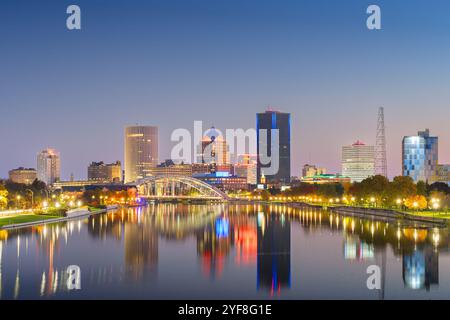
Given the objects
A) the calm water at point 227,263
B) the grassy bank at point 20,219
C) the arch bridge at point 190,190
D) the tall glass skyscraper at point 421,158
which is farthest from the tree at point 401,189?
the tall glass skyscraper at point 421,158

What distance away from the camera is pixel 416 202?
61750 millimetres

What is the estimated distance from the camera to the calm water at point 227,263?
22984 millimetres

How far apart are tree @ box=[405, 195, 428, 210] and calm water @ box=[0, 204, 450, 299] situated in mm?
14878

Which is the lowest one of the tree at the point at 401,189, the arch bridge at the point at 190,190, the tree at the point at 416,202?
the arch bridge at the point at 190,190

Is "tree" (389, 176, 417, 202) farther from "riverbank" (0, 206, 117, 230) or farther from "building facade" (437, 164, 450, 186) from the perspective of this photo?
"building facade" (437, 164, 450, 186)

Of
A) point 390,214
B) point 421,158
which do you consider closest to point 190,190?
point 421,158

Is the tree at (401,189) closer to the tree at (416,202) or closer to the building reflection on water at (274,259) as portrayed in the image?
the tree at (416,202)

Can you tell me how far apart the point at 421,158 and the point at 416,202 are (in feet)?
314

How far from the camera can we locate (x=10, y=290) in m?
22.2

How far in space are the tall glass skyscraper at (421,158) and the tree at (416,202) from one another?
9270 centimetres

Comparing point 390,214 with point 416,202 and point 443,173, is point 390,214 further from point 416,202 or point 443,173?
point 443,173
